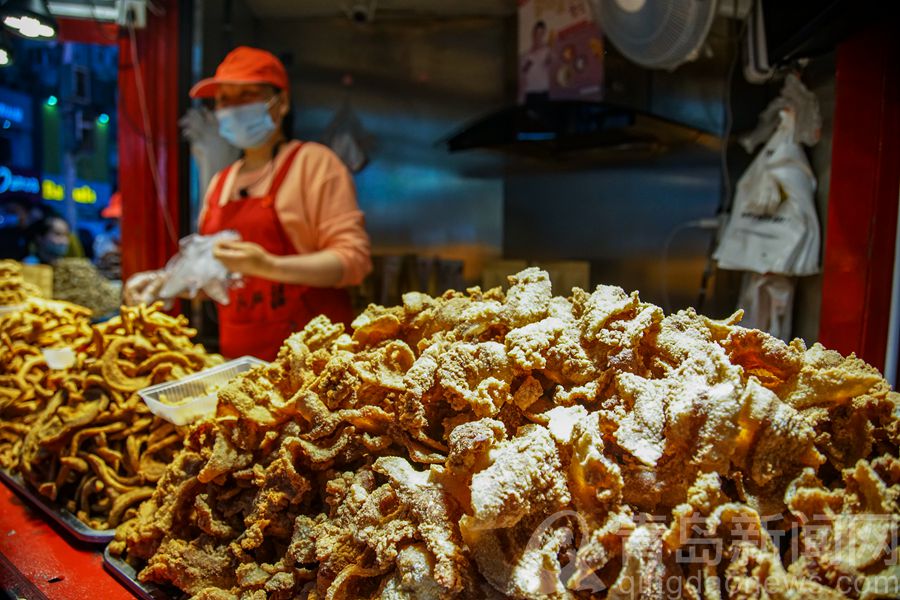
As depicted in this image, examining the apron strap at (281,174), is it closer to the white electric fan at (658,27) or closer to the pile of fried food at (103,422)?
the pile of fried food at (103,422)

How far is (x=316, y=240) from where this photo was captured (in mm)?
2754

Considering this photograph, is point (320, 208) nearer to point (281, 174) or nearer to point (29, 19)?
point (281, 174)

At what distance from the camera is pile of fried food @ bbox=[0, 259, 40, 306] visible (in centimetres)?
277

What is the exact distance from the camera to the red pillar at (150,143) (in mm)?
3816

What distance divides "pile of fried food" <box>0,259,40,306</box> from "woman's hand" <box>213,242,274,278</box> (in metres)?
1.18

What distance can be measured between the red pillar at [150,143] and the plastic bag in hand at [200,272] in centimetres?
167

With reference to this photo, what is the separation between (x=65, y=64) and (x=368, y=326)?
441 centimetres

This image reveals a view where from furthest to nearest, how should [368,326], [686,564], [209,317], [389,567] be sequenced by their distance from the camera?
1. [209,317]
2. [368,326]
3. [389,567]
4. [686,564]

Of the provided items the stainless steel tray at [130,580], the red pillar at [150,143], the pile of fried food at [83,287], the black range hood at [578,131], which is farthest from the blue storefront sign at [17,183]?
the stainless steel tray at [130,580]

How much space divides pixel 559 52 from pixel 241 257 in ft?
7.62

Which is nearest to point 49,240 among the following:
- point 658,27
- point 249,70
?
point 249,70

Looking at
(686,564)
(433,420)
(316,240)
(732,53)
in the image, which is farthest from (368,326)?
(732,53)

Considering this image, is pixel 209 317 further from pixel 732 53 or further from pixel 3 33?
pixel 732 53

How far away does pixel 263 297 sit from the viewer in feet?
8.91
